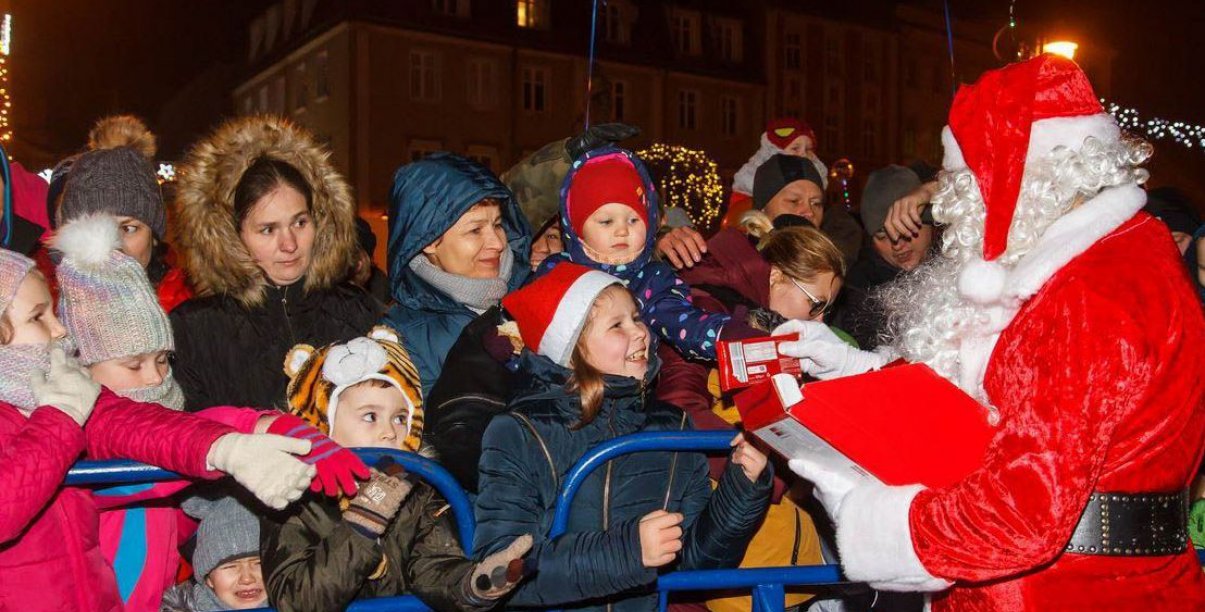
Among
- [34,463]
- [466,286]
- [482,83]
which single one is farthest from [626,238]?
[482,83]

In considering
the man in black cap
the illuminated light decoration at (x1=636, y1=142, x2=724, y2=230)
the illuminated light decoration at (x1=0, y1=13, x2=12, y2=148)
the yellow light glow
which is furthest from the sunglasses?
the illuminated light decoration at (x1=636, y1=142, x2=724, y2=230)

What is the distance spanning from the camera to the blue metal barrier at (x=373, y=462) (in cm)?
277

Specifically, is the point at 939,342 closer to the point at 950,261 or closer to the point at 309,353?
the point at 950,261

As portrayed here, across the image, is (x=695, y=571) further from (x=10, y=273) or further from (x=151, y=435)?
(x=10, y=273)

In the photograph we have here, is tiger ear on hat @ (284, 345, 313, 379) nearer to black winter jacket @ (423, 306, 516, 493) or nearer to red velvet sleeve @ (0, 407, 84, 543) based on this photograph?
black winter jacket @ (423, 306, 516, 493)

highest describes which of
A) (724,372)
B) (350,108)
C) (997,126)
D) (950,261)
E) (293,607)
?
(350,108)

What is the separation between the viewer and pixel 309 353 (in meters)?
3.57


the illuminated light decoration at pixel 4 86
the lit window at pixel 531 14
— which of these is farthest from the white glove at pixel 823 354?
the lit window at pixel 531 14

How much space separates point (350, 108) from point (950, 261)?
1090 inches

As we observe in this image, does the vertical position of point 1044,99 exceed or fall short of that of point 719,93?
it falls short

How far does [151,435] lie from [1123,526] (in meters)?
2.44

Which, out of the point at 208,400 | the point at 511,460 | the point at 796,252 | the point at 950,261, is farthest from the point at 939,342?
the point at 208,400

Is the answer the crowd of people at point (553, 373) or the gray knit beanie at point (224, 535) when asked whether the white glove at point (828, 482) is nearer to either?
the crowd of people at point (553, 373)

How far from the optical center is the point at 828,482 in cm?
252
